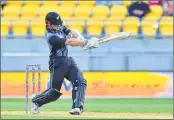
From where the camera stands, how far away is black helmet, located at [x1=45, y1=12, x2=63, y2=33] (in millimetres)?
10562

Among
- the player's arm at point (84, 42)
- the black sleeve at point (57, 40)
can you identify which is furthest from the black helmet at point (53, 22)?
the player's arm at point (84, 42)

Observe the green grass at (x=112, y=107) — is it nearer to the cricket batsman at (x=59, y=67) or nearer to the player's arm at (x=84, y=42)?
the cricket batsman at (x=59, y=67)

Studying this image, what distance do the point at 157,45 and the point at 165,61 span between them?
1302 mm

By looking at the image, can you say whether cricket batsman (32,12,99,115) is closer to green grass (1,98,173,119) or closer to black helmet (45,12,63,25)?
→ black helmet (45,12,63,25)

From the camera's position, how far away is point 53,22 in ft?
34.7

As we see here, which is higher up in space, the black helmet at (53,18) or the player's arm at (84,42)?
the black helmet at (53,18)

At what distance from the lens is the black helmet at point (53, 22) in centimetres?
1056

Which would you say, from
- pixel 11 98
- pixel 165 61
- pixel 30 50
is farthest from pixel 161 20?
pixel 11 98

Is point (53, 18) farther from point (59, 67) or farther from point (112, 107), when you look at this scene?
point (112, 107)

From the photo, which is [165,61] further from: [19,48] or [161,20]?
[19,48]

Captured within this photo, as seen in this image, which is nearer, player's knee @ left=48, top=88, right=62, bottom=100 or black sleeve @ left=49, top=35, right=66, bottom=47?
black sleeve @ left=49, top=35, right=66, bottom=47

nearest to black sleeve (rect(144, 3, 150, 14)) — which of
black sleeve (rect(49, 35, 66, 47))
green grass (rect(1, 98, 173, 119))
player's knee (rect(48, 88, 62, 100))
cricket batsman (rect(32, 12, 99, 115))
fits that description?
green grass (rect(1, 98, 173, 119))

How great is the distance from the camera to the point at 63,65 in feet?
35.4

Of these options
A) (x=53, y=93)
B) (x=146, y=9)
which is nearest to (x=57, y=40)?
(x=53, y=93)
